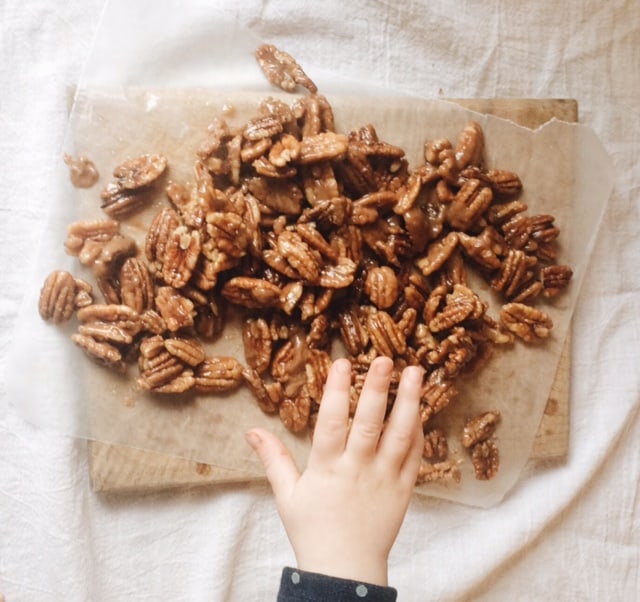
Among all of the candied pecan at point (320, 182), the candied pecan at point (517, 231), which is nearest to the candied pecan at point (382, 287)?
the candied pecan at point (320, 182)

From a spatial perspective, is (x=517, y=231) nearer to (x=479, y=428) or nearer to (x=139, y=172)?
(x=479, y=428)

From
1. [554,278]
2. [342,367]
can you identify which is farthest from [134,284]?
[554,278]

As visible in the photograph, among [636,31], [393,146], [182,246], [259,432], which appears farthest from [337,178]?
[636,31]

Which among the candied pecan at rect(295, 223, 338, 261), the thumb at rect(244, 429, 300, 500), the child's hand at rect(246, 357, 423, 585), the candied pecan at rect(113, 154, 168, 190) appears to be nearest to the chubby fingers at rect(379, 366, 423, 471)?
the child's hand at rect(246, 357, 423, 585)

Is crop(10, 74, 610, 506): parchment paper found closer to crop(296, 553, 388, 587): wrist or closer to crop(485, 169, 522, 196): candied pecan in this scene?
crop(485, 169, 522, 196): candied pecan

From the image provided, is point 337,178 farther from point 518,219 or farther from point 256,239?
point 518,219

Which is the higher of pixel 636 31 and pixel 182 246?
pixel 636 31
